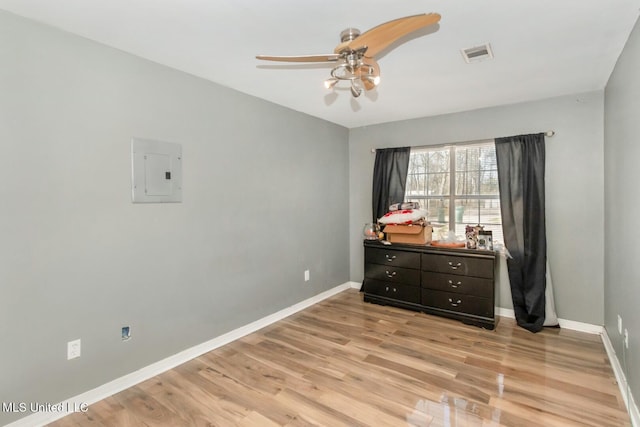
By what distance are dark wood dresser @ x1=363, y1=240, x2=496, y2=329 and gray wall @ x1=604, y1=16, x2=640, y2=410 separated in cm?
96

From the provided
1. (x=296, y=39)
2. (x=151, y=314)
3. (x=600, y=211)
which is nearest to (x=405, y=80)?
(x=296, y=39)

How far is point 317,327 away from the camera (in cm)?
344

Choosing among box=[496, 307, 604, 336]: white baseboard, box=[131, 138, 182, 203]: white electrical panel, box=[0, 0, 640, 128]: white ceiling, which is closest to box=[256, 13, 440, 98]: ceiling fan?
box=[0, 0, 640, 128]: white ceiling

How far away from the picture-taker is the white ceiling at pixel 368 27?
180cm

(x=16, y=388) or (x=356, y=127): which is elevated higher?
(x=356, y=127)

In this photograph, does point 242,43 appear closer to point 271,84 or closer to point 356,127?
point 271,84

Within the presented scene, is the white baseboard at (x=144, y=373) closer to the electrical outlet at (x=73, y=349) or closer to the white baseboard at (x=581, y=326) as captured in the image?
the electrical outlet at (x=73, y=349)

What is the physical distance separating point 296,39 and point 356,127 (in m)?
2.69

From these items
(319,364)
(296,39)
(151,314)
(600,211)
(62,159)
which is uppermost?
(296,39)

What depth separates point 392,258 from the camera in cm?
400

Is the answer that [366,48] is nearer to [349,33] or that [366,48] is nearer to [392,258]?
[349,33]

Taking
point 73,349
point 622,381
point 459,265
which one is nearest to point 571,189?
point 459,265

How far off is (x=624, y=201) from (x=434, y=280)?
1.85 m

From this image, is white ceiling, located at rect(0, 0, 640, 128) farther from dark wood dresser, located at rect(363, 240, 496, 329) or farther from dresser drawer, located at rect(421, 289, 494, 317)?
dresser drawer, located at rect(421, 289, 494, 317)
